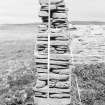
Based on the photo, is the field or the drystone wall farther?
the field

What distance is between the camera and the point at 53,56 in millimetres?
8852

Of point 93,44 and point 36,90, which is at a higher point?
point 93,44

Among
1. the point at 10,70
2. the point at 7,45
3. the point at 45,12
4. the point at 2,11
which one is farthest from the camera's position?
the point at 2,11

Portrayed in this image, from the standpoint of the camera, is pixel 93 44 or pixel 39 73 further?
pixel 93 44

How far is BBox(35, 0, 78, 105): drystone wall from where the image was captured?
8695mm

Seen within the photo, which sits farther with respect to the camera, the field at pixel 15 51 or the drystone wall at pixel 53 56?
the field at pixel 15 51

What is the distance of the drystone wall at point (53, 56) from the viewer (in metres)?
8.70

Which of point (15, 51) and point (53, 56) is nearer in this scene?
point (53, 56)

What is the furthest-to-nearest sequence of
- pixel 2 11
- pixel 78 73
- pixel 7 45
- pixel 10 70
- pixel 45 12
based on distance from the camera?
pixel 2 11
pixel 7 45
pixel 10 70
pixel 78 73
pixel 45 12

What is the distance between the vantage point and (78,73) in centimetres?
1378

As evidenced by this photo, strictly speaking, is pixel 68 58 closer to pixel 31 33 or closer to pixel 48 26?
pixel 48 26

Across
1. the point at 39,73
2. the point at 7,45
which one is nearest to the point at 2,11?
the point at 7,45

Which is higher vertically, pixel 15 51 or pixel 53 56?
pixel 53 56

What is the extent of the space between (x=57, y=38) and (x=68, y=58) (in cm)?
63
